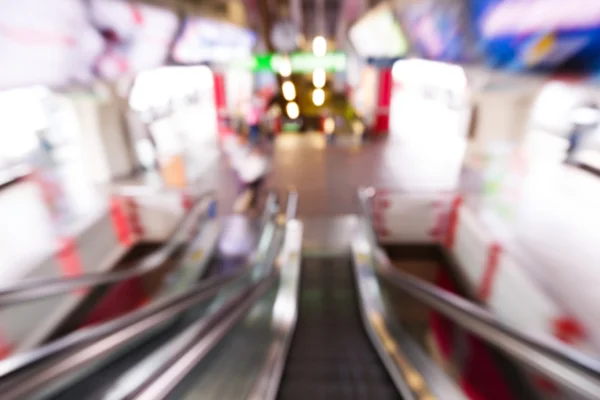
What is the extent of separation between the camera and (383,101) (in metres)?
13.3

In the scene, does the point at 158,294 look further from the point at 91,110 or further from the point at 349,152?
the point at 349,152

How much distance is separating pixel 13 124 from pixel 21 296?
4562 millimetres

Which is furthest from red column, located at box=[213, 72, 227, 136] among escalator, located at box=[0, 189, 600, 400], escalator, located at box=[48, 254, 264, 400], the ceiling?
escalator, located at box=[48, 254, 264, 400]

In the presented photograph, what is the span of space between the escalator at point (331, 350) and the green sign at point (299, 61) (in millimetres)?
10834

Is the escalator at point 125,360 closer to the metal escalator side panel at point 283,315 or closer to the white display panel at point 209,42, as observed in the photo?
the metal escalator side panel at point 283,315

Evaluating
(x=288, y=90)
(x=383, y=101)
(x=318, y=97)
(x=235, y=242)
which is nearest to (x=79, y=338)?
(x=235, y=242)

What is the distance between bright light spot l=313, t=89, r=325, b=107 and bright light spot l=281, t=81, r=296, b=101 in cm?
200

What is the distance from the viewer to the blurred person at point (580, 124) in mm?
5859

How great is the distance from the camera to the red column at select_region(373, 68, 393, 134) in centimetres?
1308

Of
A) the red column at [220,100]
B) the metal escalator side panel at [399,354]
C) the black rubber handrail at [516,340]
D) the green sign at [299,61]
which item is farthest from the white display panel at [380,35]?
the black rubber handrail at [516,340]

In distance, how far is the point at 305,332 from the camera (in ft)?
12.0

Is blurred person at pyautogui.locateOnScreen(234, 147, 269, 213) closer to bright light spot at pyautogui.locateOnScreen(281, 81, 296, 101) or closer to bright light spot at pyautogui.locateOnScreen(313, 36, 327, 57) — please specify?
bright light spot at pyautogui.locateOnScreen(281, 81, 296, 101)

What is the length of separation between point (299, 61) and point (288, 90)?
312 inches

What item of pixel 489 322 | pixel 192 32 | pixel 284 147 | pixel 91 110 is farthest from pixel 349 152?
pixel 489 322
